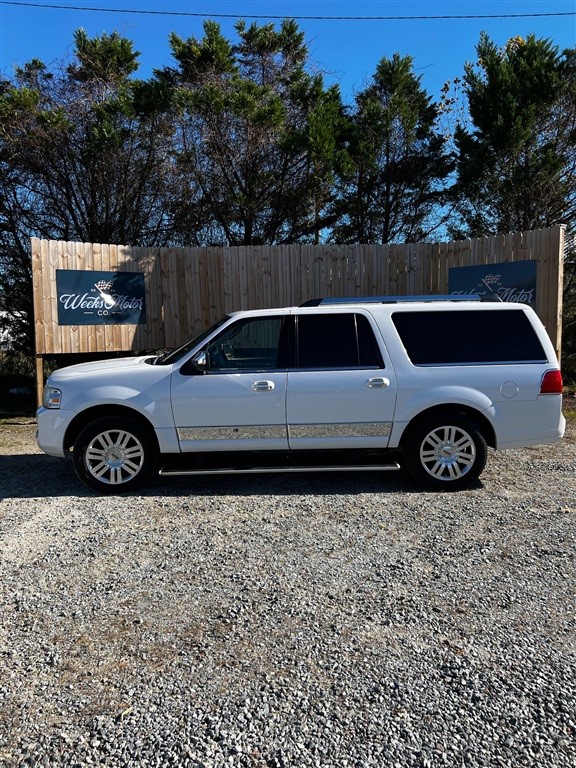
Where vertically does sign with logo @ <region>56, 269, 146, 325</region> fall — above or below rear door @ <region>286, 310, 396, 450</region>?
above

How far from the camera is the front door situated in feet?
19.1

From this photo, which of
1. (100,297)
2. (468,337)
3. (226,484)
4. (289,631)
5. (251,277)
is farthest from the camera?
(251,277)

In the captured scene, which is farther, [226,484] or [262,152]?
[262,152]

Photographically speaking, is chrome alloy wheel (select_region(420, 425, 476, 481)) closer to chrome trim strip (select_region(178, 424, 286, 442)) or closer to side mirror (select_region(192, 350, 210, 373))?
chrome trim strip (select_region(178, 424, 286, 442))

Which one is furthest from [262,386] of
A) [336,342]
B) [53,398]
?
[53,398]

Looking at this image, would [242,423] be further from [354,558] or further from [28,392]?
[28,392]

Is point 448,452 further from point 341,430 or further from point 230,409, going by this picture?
point 230,409

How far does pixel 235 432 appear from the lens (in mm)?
5859

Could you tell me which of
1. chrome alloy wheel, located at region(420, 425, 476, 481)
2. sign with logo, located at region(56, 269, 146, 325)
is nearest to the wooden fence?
sign with logo, located at region(56, 269, 146, 325)

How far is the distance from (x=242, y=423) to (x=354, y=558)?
78.3 inches

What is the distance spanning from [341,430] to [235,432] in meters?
1.05

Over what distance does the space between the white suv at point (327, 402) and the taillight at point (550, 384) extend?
1cm

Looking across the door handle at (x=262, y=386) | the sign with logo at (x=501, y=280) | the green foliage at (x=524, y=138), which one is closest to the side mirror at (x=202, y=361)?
the door handle at (x=262, y=386)

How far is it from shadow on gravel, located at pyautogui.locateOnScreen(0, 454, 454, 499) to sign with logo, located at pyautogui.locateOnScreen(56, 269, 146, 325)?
367 centimetres
